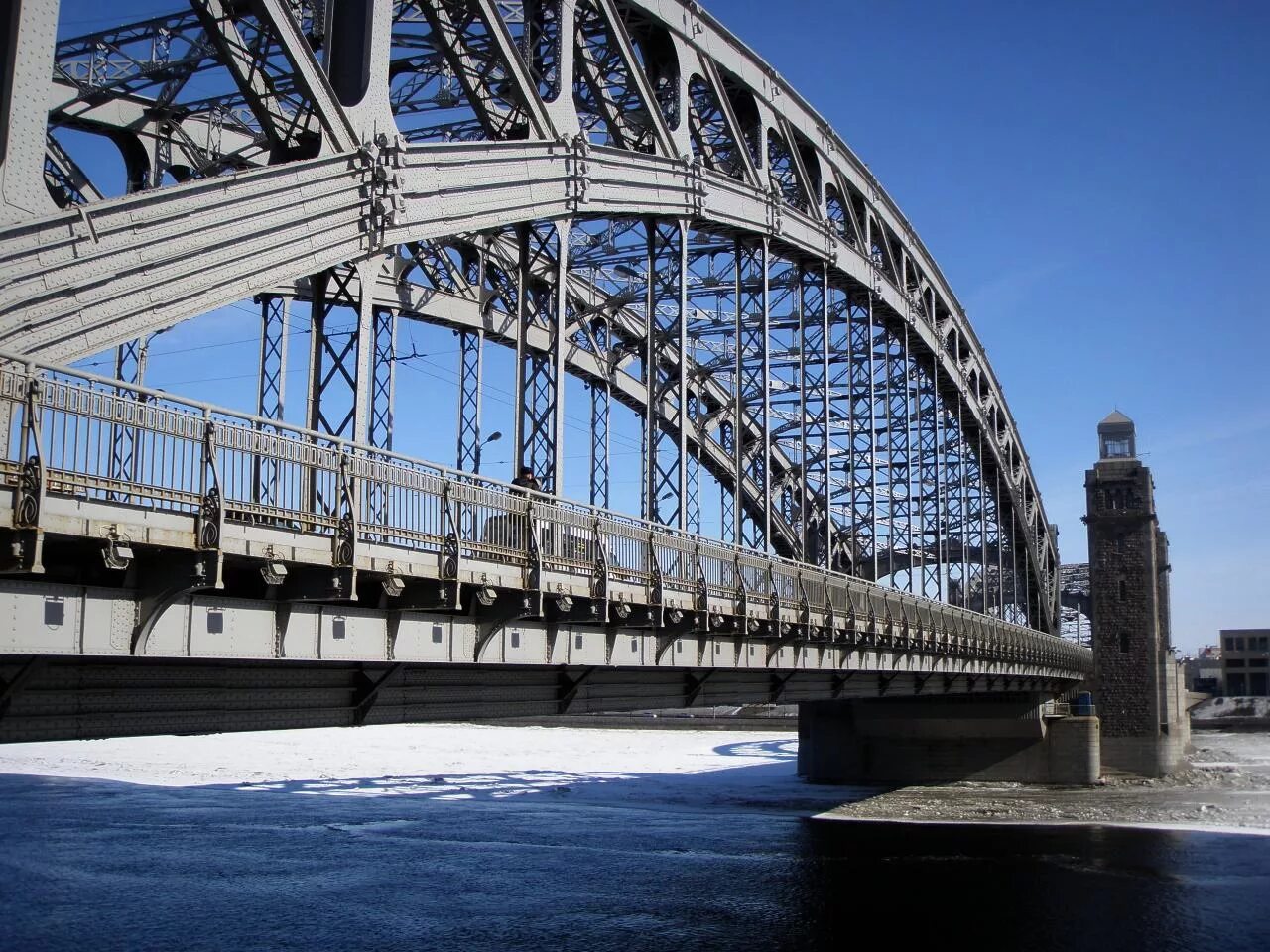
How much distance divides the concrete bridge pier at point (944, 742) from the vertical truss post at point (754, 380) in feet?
37.6

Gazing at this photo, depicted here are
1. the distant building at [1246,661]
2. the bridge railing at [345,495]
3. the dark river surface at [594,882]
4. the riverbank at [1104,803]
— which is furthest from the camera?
the distant building at [1246,661]

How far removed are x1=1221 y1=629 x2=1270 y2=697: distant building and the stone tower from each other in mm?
71999

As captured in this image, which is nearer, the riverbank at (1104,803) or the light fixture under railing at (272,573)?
the light fixture under railing at (272,573)

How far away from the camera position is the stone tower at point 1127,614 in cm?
7650

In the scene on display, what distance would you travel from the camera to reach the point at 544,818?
51562 millimetres

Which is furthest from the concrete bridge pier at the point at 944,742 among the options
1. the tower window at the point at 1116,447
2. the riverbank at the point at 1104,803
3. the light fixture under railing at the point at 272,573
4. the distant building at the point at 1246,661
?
the distant building at the point at 1246,661

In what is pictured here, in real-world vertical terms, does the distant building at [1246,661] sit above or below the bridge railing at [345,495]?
below

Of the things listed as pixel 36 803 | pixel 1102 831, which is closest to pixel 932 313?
pixel 1102 831

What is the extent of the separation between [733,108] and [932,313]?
24925mm

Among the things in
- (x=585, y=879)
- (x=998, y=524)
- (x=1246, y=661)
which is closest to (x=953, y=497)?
(x=998, y=524)

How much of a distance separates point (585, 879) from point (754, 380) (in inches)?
1113

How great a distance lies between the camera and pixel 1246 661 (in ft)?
485

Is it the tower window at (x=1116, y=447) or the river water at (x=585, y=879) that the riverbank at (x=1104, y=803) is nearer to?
the river water at (x=585, y=879)

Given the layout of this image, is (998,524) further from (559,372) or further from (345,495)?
(345,495)
